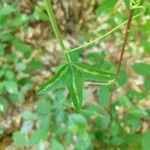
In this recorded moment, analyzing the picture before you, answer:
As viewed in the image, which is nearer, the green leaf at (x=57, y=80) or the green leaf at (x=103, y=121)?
the green leaf at (x=57, y=80)

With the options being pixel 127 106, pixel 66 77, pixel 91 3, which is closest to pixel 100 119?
pixel 127 106

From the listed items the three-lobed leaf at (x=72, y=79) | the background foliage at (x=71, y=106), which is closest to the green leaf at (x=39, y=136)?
the background foliage at (x=71, y=106)

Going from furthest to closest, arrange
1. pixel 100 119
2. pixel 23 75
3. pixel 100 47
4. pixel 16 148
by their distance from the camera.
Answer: pixel 100 47 → pixel 16 148 → pixel 23 75 → pixel 100 119

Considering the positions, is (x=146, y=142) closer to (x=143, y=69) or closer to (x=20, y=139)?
(x=143, y=69)

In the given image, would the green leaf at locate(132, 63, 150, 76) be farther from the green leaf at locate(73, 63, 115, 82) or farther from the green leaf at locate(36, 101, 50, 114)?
→ the green leaf at locate(73, 63, 115, 82)

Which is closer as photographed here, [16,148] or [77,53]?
[77,53]

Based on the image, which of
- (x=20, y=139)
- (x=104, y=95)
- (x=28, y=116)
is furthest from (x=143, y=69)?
(x=20, y=139)

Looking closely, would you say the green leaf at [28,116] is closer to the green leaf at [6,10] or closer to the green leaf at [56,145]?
the green leaf at [56,145]

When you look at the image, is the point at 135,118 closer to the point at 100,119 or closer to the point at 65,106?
the point at 100,119


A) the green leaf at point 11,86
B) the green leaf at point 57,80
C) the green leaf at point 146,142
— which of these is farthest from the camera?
the green leaf at point 11,86
